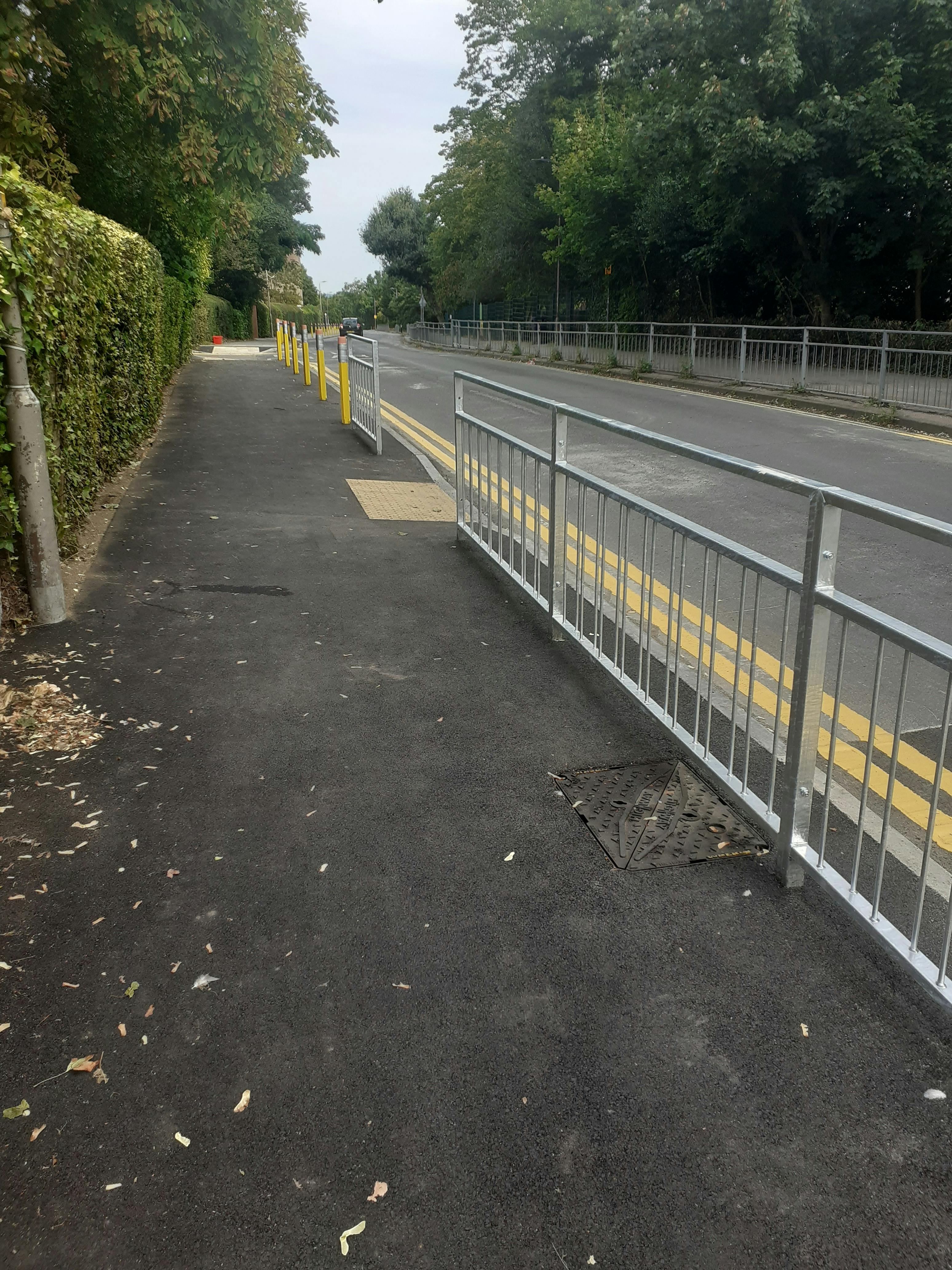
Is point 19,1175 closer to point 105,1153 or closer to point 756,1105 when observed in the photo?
point 105,1153

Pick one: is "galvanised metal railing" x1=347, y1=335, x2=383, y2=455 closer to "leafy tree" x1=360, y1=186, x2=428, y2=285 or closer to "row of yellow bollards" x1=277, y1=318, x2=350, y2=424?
"row of yellow bollards" x1=277, y1=318, x2=350, y2=424

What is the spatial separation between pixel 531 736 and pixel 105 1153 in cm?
269

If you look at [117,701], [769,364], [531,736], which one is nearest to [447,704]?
[531,736]

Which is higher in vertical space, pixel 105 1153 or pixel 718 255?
pixel 718 255

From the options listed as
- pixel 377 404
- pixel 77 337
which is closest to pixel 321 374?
pixel 377 404

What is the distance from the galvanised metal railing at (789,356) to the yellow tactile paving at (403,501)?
9703 millimetres

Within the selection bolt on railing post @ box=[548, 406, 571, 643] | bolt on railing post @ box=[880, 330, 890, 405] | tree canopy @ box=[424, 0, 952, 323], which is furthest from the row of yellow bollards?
tree canopy @ box=[424, 0, 952, 323]

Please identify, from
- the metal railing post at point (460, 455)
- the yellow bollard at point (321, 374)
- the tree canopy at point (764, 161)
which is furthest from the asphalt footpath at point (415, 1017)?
the tree canopy at point (764, 161)

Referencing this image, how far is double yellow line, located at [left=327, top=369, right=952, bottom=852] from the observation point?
12.9 feet

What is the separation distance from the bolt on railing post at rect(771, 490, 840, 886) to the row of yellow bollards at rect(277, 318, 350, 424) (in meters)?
11.8

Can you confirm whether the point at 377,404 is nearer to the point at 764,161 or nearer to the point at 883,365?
the point at 883,365

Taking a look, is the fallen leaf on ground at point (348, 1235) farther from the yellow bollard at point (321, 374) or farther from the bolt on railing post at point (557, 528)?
the yellow bollard at point (321, 374)

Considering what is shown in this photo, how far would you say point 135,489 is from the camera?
34.8 ft

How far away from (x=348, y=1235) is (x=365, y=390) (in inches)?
507
